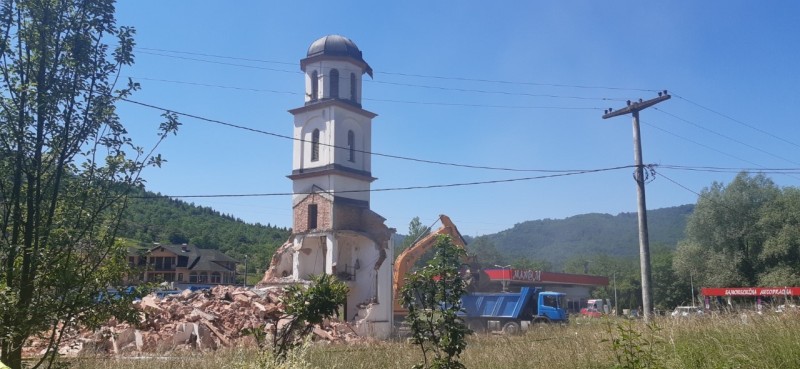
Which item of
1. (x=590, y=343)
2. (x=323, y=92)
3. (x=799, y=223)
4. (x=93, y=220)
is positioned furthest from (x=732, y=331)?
(x=799, y=223)

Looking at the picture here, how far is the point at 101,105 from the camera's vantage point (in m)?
6.10

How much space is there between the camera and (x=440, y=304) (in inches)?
345

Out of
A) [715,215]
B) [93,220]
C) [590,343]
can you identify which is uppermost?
[715,215]

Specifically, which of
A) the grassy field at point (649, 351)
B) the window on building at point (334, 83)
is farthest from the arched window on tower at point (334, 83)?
the grassy field at point (649, 351)

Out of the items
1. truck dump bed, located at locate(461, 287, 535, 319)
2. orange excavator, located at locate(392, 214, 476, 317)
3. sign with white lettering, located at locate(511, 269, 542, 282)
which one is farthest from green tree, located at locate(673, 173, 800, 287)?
orange excavator, located at locate(392, 214, 476, 317)

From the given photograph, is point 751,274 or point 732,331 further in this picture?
point 751,274

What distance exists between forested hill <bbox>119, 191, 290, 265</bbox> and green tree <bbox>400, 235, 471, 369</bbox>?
70994 mm

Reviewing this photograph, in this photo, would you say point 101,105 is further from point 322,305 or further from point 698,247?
point 698,247

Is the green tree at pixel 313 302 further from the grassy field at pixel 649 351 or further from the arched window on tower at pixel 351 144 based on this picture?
the arched window on tower at pixel 351 144

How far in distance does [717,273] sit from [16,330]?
165ft

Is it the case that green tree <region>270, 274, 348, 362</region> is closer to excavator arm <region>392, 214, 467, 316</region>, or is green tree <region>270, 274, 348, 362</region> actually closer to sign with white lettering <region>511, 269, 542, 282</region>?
excavator arm <region>392, 214, 467, 316</region>

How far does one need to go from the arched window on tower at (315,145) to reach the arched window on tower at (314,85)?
6.96ft

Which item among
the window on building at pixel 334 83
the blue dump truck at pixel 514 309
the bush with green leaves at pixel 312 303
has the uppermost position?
the window on building at pixel 334 83

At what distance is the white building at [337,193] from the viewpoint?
1420 inches
